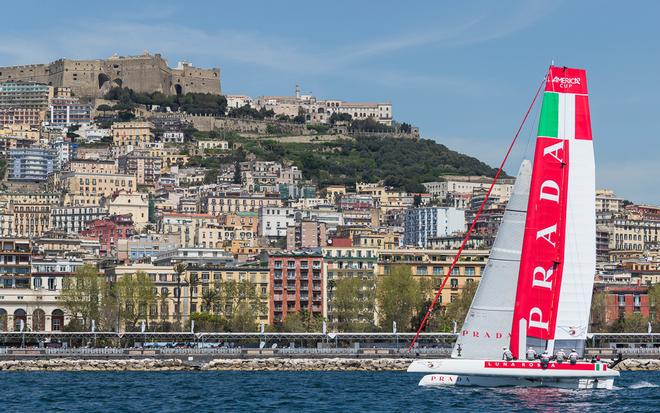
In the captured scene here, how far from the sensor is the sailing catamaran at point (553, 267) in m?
47.5

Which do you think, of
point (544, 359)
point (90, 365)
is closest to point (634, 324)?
point (90, 365)

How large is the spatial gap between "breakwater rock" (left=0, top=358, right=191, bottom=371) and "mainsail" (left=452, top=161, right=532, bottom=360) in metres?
30.9

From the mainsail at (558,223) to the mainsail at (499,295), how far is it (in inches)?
20.3

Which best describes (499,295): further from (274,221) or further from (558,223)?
Answer: (274,221)

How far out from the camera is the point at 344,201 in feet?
603

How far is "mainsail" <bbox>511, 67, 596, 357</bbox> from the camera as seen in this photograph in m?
47.5

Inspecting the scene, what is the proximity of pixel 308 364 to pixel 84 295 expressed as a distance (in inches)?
1007

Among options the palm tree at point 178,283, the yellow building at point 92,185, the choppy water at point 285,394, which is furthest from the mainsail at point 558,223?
the yellow building at point 92,185

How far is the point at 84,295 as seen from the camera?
98938 millimetres

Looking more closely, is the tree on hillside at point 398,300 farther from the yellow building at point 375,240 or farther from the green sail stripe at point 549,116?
the green sail stripe at point 549,116

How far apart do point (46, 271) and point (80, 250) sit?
26.0m

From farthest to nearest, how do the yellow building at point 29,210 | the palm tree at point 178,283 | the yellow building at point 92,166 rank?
1. the yellow building at point 92,166
2. the yellow building at point 29,210
3. the palm tree at point 178,283

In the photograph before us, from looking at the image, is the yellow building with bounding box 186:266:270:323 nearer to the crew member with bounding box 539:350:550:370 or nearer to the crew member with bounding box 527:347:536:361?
the crew member with bounding box 527:347:536:361

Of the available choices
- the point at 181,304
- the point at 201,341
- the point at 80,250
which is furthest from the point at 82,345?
the point at 80,250
